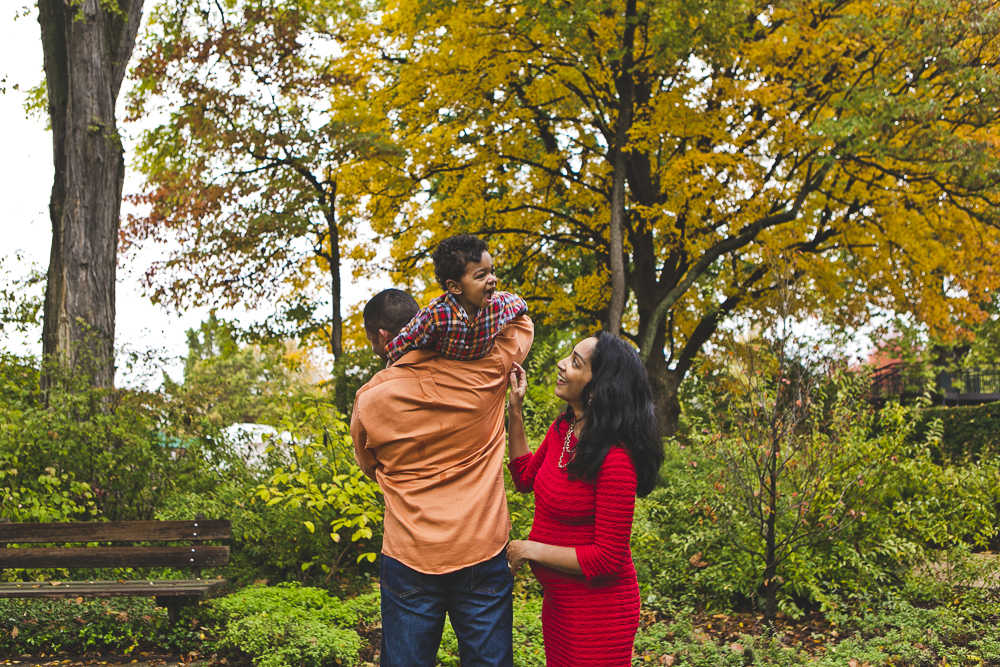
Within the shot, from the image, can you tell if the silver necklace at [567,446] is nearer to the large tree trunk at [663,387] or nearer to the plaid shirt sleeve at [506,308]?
the plaid shirt sleeve at [506,308]

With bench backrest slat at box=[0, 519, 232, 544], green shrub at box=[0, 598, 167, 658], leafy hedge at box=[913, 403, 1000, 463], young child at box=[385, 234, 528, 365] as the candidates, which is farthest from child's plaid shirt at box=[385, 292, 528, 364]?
leafy hedge at box=[913, 403, 1000, 463]

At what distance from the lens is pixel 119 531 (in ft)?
16.6

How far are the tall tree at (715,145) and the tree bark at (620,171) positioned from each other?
0.16 feet

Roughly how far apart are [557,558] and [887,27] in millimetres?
9631

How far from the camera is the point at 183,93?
1069 cm

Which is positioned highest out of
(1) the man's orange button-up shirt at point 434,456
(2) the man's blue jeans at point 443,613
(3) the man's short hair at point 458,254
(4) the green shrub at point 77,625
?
(3) the man's short hair at point 458,254

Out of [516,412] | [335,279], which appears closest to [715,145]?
[335,279]

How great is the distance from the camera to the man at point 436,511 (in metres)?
2.21

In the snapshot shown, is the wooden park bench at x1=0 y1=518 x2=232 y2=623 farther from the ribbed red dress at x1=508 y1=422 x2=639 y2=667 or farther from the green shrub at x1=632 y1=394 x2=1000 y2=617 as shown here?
the ribbed red dress at x1=508 y1=422 x2=639 y2=667

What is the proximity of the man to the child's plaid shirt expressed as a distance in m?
0.04

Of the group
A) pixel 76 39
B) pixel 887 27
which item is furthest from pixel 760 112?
pixel 76 39

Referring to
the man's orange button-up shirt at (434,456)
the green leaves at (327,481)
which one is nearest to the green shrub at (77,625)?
the green leaves at (327,481)

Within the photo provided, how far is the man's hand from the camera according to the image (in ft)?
7.32

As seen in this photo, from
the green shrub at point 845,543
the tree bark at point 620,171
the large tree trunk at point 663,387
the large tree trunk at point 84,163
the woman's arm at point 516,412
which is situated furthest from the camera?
the large tree trunk at point 663,387
